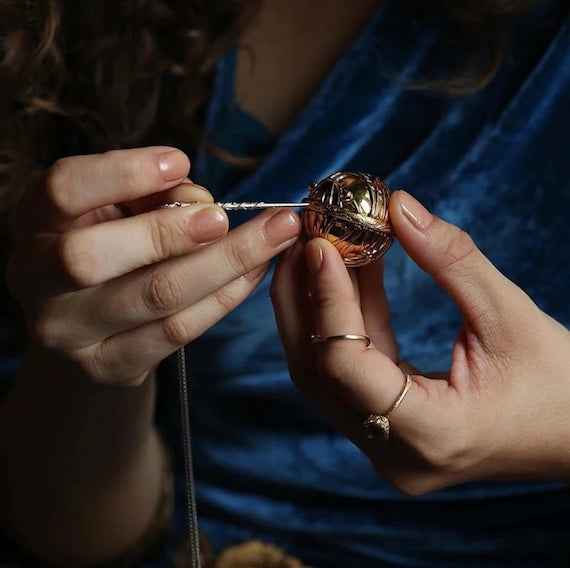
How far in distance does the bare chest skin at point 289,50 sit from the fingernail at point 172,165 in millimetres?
410

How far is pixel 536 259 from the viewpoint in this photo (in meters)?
0.97

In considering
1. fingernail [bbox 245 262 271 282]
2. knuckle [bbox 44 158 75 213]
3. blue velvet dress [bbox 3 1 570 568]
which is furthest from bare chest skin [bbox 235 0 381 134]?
knuckle [bbox 44 158 75 213]

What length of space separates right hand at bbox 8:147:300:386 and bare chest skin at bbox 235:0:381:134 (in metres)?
0.35

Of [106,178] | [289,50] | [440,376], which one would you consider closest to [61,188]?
[106,178]

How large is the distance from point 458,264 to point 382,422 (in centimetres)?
14

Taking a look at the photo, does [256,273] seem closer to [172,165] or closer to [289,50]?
[172,165]

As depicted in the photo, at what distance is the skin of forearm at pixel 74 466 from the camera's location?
35.4 inches

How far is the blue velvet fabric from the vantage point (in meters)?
0.96

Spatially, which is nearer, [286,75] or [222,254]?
[222,254]

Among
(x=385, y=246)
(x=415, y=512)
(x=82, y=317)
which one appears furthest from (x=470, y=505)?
(x=82, y=317)

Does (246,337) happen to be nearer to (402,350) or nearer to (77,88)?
(402,350)

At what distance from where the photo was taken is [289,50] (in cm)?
104

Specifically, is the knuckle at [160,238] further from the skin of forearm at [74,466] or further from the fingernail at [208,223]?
the skin of forearm at [74,466]

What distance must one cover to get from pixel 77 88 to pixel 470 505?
A: 0.72m
